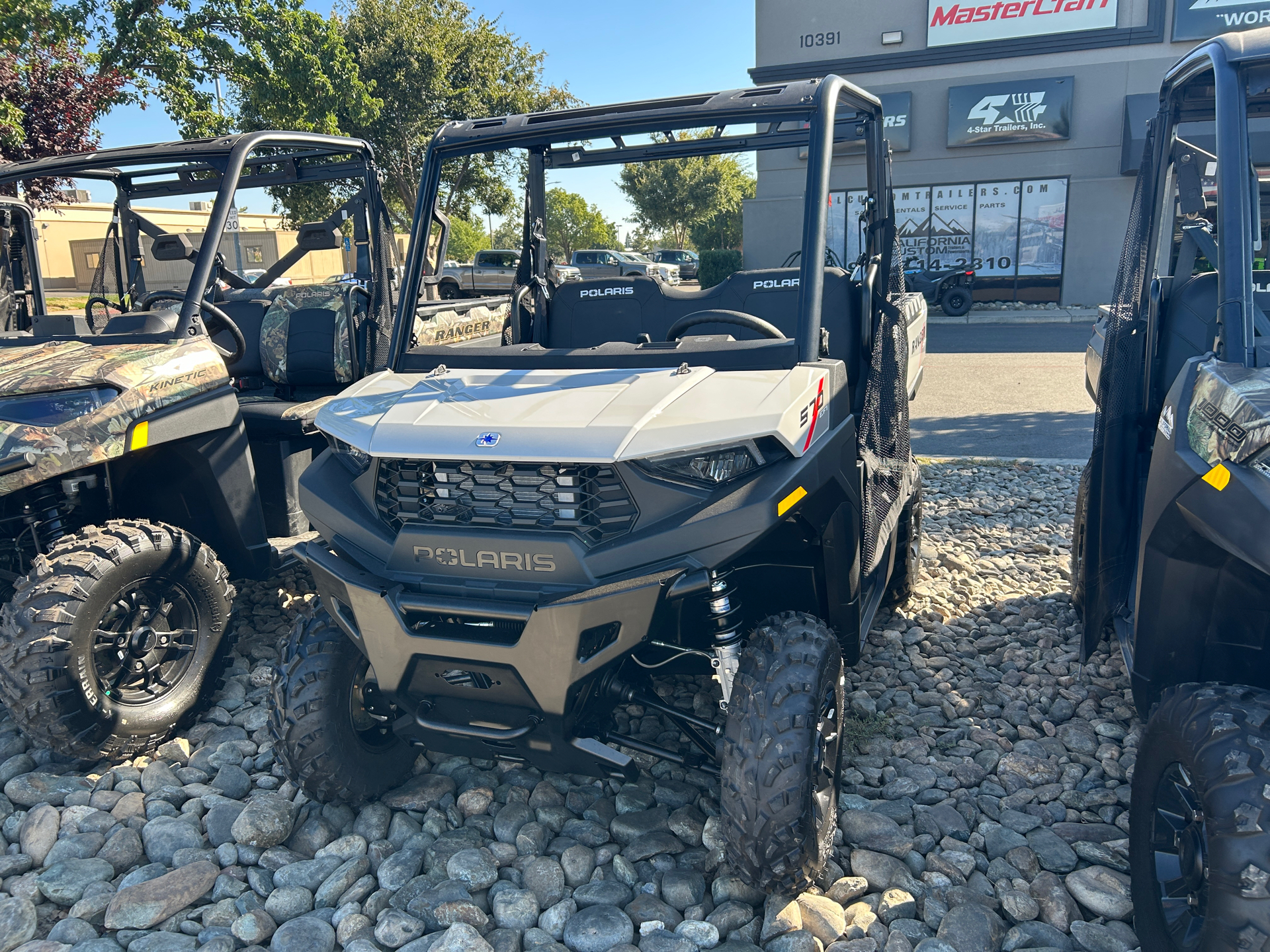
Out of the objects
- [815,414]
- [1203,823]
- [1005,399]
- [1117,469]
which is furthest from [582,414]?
[1005,399]

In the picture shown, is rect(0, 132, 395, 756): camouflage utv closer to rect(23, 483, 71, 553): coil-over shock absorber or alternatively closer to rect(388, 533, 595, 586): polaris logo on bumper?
rect(23, 483, 71, 553): coil-over shock absorber

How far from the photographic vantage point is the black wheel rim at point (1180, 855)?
2.06 meters

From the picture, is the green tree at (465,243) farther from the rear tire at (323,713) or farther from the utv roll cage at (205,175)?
the rear tire at (323,713)

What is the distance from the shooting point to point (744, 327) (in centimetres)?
321

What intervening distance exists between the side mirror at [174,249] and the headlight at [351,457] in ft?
6.99

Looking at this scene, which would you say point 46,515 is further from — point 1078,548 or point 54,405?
point 1078,548

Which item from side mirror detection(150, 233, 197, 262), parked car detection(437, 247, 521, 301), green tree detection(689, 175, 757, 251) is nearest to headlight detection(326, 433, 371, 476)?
side mirror detection(150, 233, 197, 262)

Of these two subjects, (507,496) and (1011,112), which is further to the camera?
(1011,112)

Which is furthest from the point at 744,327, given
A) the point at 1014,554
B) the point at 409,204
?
the point at 409,204

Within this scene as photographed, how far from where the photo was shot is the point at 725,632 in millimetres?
2586

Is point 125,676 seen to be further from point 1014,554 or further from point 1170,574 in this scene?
point 1014,554

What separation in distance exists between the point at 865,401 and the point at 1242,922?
6.53ft

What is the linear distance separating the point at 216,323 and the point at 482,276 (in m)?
23.5

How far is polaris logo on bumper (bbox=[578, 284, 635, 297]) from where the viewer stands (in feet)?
13.1
